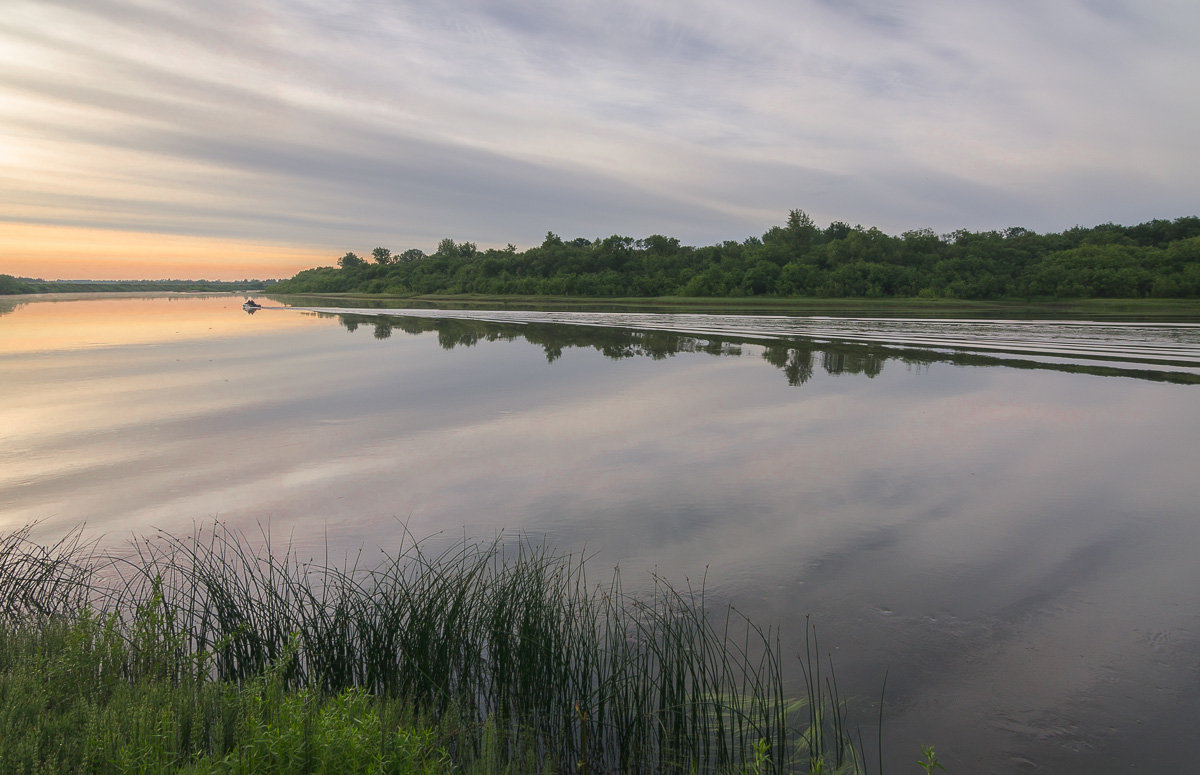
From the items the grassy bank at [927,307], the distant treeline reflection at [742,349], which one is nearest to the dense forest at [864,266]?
the grassy bank at [927,307]

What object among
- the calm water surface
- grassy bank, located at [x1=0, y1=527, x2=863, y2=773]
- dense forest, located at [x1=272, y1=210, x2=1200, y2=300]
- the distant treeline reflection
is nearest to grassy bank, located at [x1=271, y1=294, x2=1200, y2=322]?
dense forest, located at [x1=272, y1=210, x2=1200, y2=300]

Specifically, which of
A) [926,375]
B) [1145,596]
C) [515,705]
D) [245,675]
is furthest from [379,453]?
[926,375]

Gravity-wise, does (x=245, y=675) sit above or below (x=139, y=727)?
below

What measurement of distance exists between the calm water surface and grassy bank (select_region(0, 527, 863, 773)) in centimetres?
105

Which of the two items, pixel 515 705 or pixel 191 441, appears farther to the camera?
pixel 191 441

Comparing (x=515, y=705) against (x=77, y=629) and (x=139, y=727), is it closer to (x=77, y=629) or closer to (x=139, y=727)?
(x=139, y=727)

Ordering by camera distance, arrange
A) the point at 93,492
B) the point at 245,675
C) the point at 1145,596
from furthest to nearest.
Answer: the point at 93,492, the point at 1145,596, the point at 245,675

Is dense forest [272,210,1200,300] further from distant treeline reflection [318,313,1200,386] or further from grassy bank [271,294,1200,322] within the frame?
distant treeline reflection [318,313,1200,386]

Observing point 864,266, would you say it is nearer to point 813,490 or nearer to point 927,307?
point 927,307

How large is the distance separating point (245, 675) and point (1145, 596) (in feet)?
22.2

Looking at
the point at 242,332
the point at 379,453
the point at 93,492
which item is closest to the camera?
the point at 93,492

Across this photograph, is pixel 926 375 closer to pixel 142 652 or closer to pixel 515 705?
pixel 515 705

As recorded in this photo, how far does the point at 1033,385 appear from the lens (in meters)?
15.8

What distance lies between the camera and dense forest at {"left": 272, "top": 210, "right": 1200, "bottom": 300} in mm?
67875
